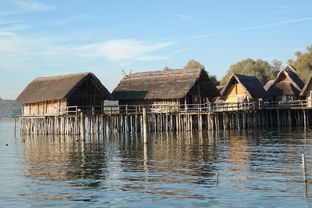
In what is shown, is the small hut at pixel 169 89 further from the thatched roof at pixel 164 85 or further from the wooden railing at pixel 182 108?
the wooden railing at pixel 182 108

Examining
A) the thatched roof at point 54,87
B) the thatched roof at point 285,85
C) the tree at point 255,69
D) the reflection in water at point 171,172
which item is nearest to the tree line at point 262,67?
the tree at point 255,69

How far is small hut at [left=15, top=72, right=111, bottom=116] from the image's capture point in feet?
141

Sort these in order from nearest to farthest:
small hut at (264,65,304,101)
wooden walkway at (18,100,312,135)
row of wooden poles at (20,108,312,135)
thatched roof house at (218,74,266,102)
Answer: wooden walkway at (18,100,312,135) < row of wooden poles at (20,108,312,135) < thatched roof house at (218,74,266,102) < small hut at (264,65,304,101)

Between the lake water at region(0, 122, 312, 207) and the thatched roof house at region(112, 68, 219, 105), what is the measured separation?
1474cm

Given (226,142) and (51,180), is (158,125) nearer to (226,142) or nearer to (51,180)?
(226,142)

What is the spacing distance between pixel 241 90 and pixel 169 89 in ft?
25.9

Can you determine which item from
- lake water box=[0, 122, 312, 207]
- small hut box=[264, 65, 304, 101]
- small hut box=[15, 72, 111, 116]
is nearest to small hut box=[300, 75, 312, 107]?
Result: small hut box=[264, 65, 304, 101]

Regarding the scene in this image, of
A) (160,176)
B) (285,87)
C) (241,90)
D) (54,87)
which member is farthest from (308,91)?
(160,176)

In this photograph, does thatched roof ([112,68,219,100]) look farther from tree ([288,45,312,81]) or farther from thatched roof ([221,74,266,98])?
tree ([288,45,312,81])

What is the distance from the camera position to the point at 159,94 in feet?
151

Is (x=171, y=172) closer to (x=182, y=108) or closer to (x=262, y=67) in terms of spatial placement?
(x=182, y=108)

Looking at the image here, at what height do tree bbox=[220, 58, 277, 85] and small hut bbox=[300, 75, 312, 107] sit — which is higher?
tree bbox=[220, 58, 277, 85]

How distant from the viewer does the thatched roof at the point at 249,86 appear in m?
48.1

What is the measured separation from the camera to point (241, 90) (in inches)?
1941
